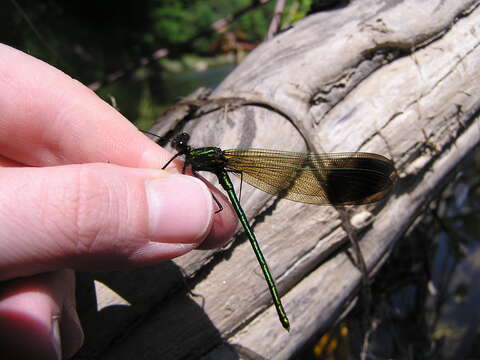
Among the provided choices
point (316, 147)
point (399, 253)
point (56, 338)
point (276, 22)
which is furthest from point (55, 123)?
point (399, 253)

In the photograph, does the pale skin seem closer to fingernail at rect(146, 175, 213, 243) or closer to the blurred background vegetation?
fingernail at rect(146, 175, 213, 243)

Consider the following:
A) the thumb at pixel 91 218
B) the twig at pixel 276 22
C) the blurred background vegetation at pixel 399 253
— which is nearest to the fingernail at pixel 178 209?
the thumb at pixel 91 218

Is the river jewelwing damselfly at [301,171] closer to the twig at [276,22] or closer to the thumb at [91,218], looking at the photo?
the thumb at [91,218]

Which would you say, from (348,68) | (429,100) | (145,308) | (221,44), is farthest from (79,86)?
(221,44)

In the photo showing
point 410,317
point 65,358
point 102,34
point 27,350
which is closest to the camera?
point 27,350

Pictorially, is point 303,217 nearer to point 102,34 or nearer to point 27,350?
point 27,350

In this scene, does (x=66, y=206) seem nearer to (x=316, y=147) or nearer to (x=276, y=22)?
(x=316, y=147)
